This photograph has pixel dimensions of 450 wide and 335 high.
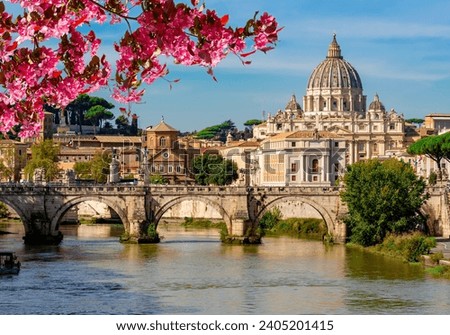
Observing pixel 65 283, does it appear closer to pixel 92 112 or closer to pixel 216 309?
pixel 216 309

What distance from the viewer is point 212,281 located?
2264 cm

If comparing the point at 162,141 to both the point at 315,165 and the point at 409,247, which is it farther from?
the point at 409,247

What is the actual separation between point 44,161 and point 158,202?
20.5m

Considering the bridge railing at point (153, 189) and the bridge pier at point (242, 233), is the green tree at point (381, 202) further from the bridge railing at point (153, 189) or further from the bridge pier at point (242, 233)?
the bridge pier at point (242, 233)

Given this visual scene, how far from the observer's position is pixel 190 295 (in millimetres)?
20125

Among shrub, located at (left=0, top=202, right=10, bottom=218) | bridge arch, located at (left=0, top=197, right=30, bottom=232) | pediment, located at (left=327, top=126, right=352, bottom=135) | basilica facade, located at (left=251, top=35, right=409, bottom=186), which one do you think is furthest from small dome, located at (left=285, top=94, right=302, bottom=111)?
bridge arch, located at (left=0, top=197, right=30, bottom=232)

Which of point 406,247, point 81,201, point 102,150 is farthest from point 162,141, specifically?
point 406,247

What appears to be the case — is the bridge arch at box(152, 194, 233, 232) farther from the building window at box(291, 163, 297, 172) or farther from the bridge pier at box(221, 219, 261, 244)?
the building window at box(291, 163, 297, 172)

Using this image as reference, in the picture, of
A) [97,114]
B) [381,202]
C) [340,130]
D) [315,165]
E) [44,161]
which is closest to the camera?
[381,202]

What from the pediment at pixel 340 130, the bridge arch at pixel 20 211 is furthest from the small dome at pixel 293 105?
the bridge arch at pixel 20 211

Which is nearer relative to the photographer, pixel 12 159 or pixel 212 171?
pixel 212 171

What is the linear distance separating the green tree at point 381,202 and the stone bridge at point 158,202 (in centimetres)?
156

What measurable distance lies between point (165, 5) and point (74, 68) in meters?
0.84

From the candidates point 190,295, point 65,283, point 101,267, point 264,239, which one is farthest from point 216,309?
point 264,239
